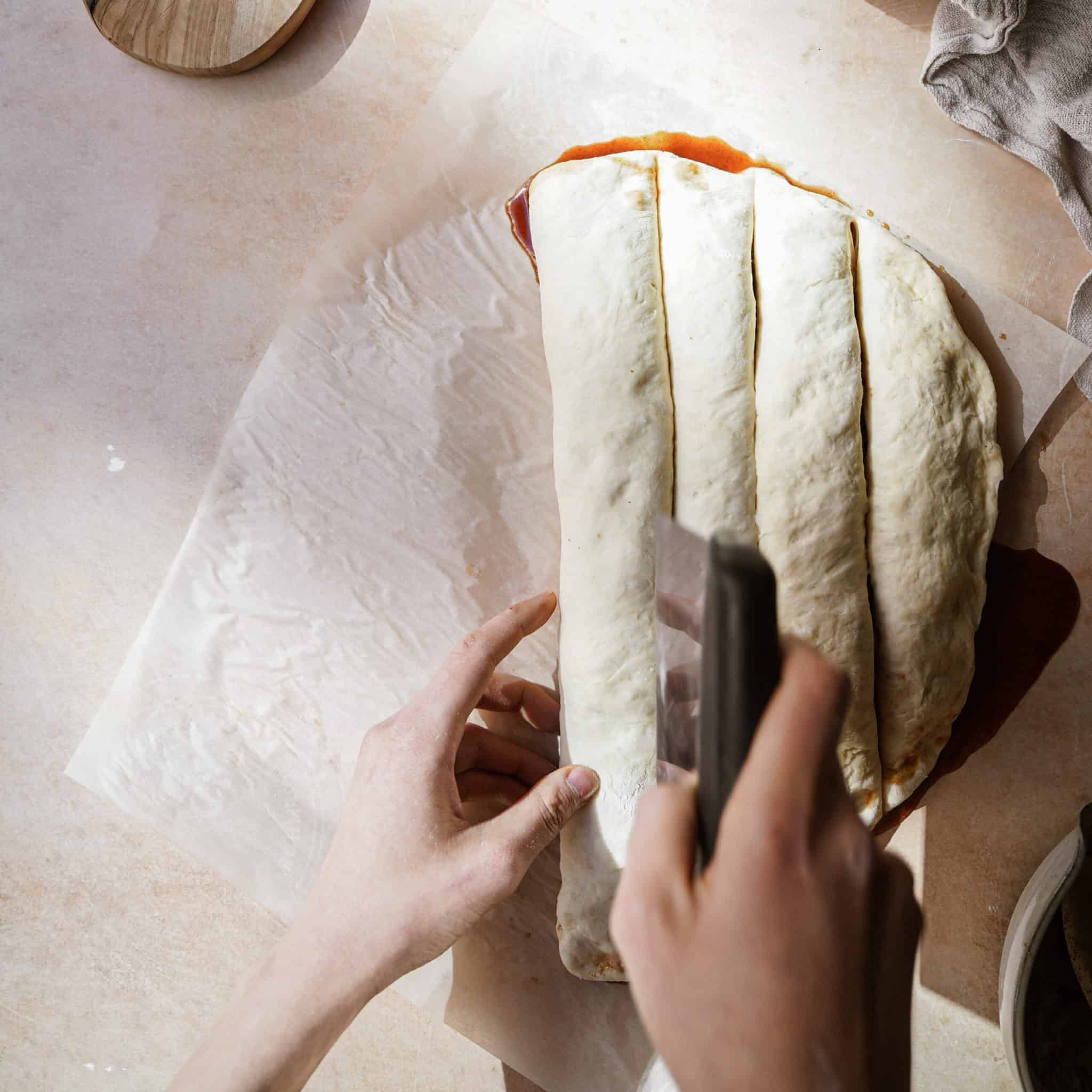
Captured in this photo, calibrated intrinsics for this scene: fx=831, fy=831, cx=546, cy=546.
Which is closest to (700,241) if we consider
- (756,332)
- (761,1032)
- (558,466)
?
(756,332)

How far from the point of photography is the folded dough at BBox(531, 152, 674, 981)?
36.4 inches

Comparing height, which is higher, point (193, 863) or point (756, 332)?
point (756, 332)

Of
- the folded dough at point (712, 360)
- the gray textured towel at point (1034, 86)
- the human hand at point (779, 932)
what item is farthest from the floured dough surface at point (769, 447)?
the human hand at point (779, 932)

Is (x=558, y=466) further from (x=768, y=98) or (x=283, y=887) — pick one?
(x=283, y=887)

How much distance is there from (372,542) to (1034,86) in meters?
1.01

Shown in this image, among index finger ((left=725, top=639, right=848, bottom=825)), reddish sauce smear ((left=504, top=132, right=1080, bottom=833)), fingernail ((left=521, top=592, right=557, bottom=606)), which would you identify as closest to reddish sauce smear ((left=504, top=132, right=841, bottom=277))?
reddish sauce smear ((left=504, top=132, right=1080, bottom=833))

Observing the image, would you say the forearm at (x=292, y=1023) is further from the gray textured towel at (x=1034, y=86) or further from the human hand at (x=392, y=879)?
the gray textured towel at (x=1034, y=86)

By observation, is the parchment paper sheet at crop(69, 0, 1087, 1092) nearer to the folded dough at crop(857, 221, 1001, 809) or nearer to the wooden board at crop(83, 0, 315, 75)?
the wooden board at crop(83, 0, 315, 75)

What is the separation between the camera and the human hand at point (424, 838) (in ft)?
3.05

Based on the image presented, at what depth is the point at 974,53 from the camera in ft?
3.33

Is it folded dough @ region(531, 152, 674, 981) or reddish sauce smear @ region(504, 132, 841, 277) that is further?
reddish sauce smear @ region(504, 132, 841, 277)

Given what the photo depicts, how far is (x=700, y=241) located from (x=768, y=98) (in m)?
0.30

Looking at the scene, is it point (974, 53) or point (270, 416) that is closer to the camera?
point (974, 53)

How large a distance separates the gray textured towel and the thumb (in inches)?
30.5
